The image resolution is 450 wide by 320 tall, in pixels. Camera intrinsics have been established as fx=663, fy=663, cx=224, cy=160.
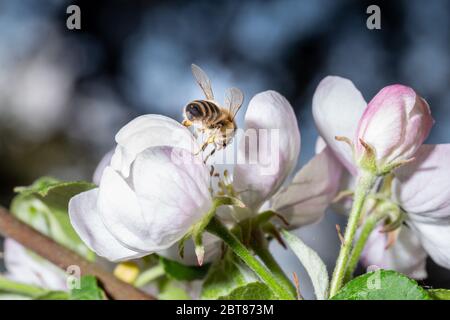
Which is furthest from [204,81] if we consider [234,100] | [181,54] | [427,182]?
[181,54]

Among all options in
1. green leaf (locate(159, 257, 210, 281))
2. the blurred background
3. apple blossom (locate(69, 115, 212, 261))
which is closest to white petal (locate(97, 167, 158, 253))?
apple blossom (locate(69, 115, 212, 261))

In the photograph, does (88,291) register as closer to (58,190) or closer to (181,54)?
(58,190)

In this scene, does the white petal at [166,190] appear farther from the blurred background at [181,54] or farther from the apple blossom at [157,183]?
the blurred background at [181,54]

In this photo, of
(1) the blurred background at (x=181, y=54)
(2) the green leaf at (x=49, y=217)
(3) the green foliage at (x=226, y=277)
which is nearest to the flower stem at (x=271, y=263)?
(3) the green foliage at (x=226, y=277)
